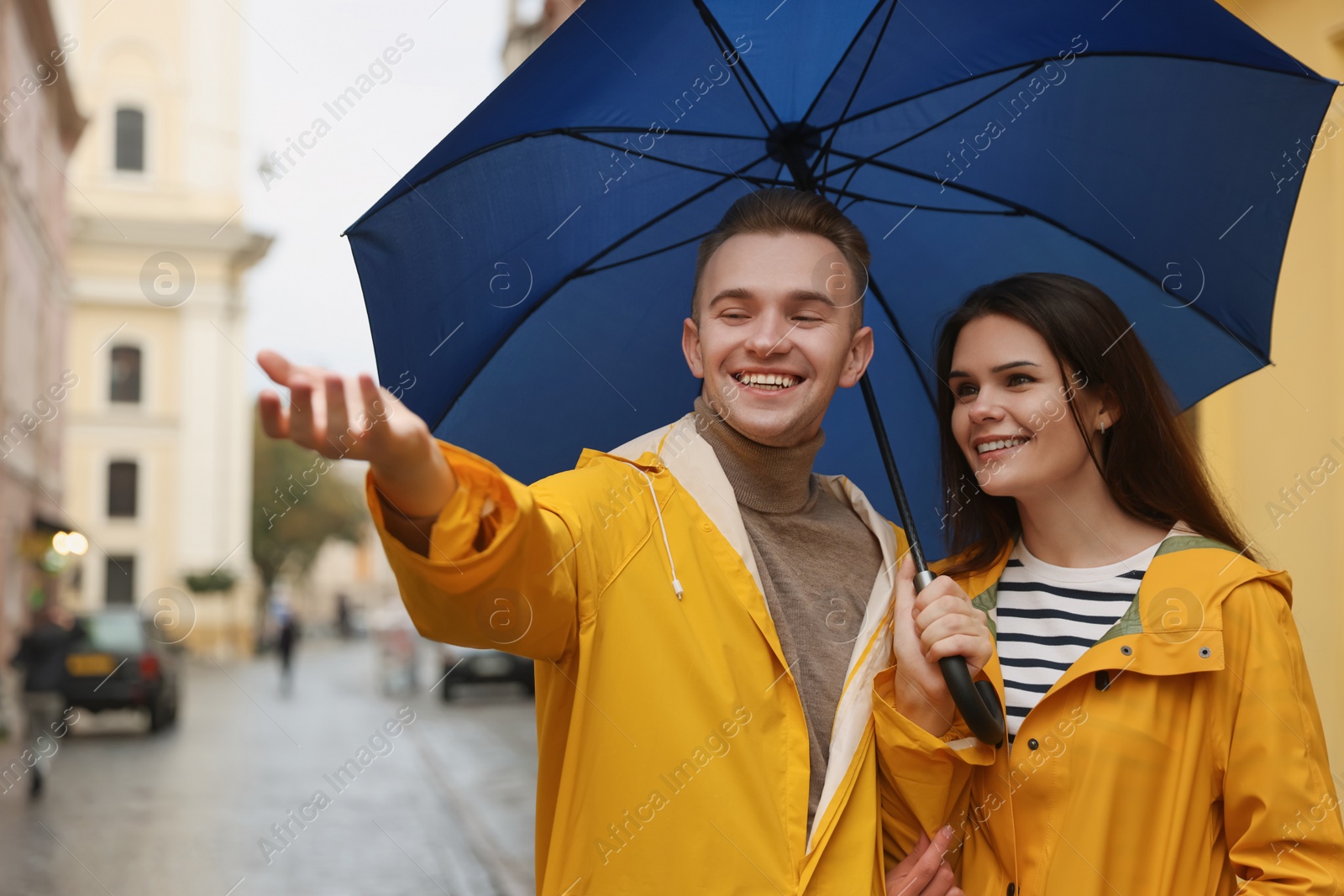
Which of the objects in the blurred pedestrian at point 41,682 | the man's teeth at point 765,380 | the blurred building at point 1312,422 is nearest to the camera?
the man's teeth at point 765,380

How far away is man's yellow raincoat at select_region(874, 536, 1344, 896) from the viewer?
7.70ft

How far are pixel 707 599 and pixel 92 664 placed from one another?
1669 centimetres

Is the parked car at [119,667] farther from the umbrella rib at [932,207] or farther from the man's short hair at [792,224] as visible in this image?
the man's short hair at [792,224]

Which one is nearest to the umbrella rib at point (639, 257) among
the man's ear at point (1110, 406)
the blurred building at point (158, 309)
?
the man's ear at point (1110, 406)

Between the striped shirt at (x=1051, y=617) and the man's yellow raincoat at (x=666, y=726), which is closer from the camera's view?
the man's yellow raincoat at (x=666, y=726)

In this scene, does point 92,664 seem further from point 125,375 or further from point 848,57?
point 125,375

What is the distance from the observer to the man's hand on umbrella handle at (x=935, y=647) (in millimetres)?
2494

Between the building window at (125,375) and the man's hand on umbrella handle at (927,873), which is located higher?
the building window at (125,375)

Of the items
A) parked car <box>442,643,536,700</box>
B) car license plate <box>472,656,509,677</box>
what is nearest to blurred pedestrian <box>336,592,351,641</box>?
parked car <box>442,643,536,700</box>

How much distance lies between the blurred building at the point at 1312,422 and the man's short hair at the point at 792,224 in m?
2.47

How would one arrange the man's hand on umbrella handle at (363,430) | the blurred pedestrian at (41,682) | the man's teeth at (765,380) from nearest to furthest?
the man's hand on umbrella handle at (363,430) → the man's teeth at (765,380) → the blurred pedestrian at (41,682)

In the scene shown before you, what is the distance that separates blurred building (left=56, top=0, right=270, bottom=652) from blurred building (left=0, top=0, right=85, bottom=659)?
8785 millimetres

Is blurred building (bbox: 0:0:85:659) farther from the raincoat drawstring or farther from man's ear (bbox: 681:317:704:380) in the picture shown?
the raincoat drawstring

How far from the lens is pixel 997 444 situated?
2.77 meters
